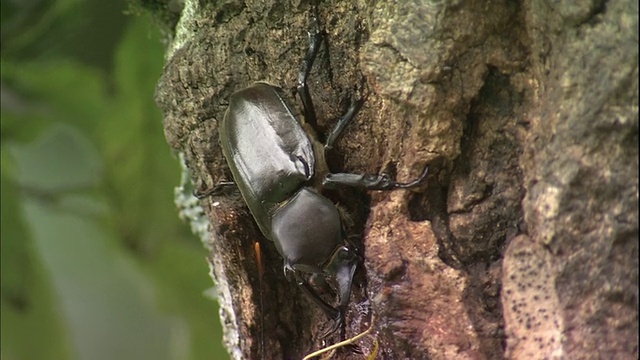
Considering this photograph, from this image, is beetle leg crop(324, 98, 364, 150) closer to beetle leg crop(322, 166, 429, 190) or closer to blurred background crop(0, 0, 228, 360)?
beetle leg crop(322, 166, 429, 190)

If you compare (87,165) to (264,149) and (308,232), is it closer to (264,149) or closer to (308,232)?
(264,149)

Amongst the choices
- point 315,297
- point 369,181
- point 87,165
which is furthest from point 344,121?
point 87,165

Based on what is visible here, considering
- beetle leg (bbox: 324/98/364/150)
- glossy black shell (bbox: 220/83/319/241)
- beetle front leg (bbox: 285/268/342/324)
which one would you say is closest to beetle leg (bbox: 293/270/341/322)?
beetle front leg (bbox: 285/268/342/324)

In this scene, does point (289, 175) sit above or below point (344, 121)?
below

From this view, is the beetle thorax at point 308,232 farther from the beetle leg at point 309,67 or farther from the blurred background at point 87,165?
the blurred background at point 87,165

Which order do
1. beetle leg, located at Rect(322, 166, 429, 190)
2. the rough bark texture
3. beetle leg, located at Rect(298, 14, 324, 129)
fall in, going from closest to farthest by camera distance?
the rough bark texture, beetle leg, located at Rect(322, 166, 429, 190), beetle leg, located at Rect(298, 14, 324, 129)

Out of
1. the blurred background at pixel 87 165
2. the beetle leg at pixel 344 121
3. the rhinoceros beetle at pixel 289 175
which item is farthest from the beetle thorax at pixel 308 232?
the blurred background at pixel 87 165
